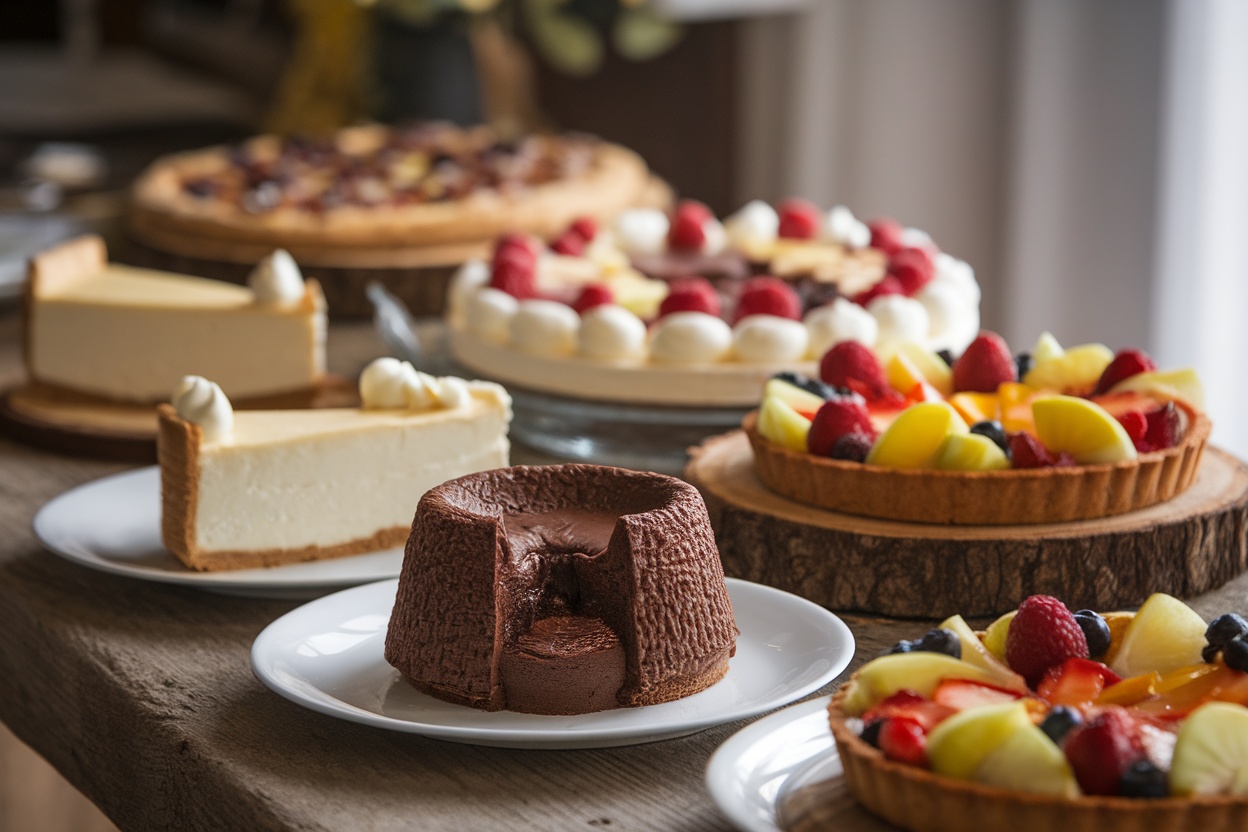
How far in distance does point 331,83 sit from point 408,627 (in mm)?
3320

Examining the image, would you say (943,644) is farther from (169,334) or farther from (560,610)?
(169,334)

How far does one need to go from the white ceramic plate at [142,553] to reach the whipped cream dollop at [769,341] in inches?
22.0

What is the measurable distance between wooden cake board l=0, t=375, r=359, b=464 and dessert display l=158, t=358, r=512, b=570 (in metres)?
0.34

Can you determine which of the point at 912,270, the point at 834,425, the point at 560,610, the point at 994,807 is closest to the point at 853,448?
the point at 834,425

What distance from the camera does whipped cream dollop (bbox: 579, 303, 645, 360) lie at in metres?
2.01

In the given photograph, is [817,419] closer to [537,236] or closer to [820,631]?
[820,631]

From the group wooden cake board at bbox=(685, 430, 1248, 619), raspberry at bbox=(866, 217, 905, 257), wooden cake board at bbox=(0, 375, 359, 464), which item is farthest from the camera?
raspberry at bbox=(866, 217, 905, 257)

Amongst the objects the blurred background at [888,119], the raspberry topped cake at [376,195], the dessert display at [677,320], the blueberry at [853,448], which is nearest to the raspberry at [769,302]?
the dessert display at [677,320]

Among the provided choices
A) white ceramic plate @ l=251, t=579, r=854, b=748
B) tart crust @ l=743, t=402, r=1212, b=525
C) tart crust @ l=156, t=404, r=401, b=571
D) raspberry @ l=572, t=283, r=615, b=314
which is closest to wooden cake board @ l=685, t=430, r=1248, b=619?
tart crust @ l=743, t=402, r=1212, b=525

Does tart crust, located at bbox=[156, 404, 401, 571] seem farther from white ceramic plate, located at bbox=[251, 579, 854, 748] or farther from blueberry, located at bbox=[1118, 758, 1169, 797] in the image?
blueberry, located at bbox=[1118, 758, 1169, 797]

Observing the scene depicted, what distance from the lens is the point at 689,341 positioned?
198 cm

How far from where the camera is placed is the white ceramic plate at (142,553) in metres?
1.55

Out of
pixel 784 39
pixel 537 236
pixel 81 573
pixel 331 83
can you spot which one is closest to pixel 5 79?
pixel 331 83

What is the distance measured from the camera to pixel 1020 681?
1.10 metres
